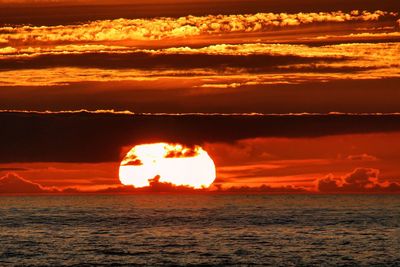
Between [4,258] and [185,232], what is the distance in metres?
42.3

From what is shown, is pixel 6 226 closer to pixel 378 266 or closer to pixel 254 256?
pixel 254 256

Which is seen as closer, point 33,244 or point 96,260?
point 96,260

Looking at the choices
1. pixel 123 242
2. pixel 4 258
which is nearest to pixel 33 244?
pixel 123 242

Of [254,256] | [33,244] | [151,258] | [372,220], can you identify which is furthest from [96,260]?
[372,220]

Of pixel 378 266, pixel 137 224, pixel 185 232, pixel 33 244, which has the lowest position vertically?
pixel 378 266

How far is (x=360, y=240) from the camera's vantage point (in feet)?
409

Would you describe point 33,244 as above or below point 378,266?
above

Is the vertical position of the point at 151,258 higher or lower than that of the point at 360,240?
lower

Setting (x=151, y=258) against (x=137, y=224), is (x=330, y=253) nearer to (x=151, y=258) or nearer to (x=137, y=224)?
(x=151, y=258)

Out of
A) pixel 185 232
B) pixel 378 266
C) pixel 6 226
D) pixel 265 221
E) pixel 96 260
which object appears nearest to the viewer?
pixel 378 266

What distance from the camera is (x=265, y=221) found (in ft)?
561

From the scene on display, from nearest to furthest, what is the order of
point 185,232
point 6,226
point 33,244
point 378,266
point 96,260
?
point 378,266, point 96,260, point 33,244, point 185,232, point 6,226

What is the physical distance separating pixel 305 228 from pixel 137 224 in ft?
106

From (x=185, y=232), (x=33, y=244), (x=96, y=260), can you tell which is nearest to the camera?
(x=96, y=260)
